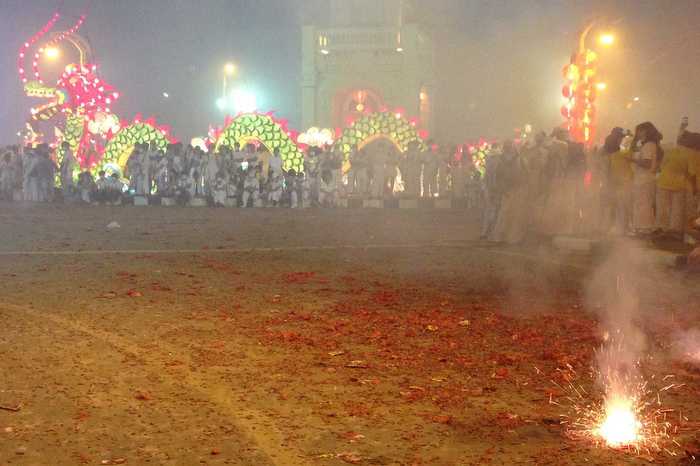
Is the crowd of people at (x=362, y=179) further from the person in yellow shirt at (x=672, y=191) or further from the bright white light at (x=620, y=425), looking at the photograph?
the bright white light at (x=620, y=425)

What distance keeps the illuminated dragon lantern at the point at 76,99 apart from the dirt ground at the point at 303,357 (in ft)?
70.4

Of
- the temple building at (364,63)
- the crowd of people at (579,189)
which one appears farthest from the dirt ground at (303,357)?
the temple building at (364,63)

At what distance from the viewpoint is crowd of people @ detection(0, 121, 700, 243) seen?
14.9m

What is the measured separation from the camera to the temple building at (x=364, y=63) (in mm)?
44750

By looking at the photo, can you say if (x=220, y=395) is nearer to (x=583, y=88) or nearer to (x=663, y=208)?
(x=663, y=208)

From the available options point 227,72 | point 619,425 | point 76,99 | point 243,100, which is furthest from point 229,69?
point 619,425

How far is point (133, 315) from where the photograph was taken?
730cm

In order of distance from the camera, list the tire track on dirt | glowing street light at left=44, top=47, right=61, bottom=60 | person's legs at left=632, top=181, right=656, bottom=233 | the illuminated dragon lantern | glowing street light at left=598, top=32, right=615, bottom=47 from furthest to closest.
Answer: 1. glowing street light at left=44, top=47, right=61, bottom=60
2. the illuminated dragon lantern
3. glowing street light at left=598, top=32, right=615, bottom=47
4. person's legs at left=632, top=181, right=656, bottom=233
5. the tire track on dirt

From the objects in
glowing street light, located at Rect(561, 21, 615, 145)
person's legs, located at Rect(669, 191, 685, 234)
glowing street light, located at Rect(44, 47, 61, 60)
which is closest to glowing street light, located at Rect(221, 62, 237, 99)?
glowing street light, located at Rect(44, 47, 61, 60)

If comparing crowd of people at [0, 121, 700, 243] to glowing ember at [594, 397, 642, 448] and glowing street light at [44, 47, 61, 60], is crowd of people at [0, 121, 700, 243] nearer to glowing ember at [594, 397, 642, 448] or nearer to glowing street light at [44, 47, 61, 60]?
glowing street light at [44, 47, 61, 60]

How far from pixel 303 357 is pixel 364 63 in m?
40.5

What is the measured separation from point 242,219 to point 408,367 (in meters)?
14.7

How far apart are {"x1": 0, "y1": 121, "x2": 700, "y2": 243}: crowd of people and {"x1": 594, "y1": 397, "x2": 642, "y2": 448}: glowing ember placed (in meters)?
10.1

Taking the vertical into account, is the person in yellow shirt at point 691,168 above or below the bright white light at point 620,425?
above
